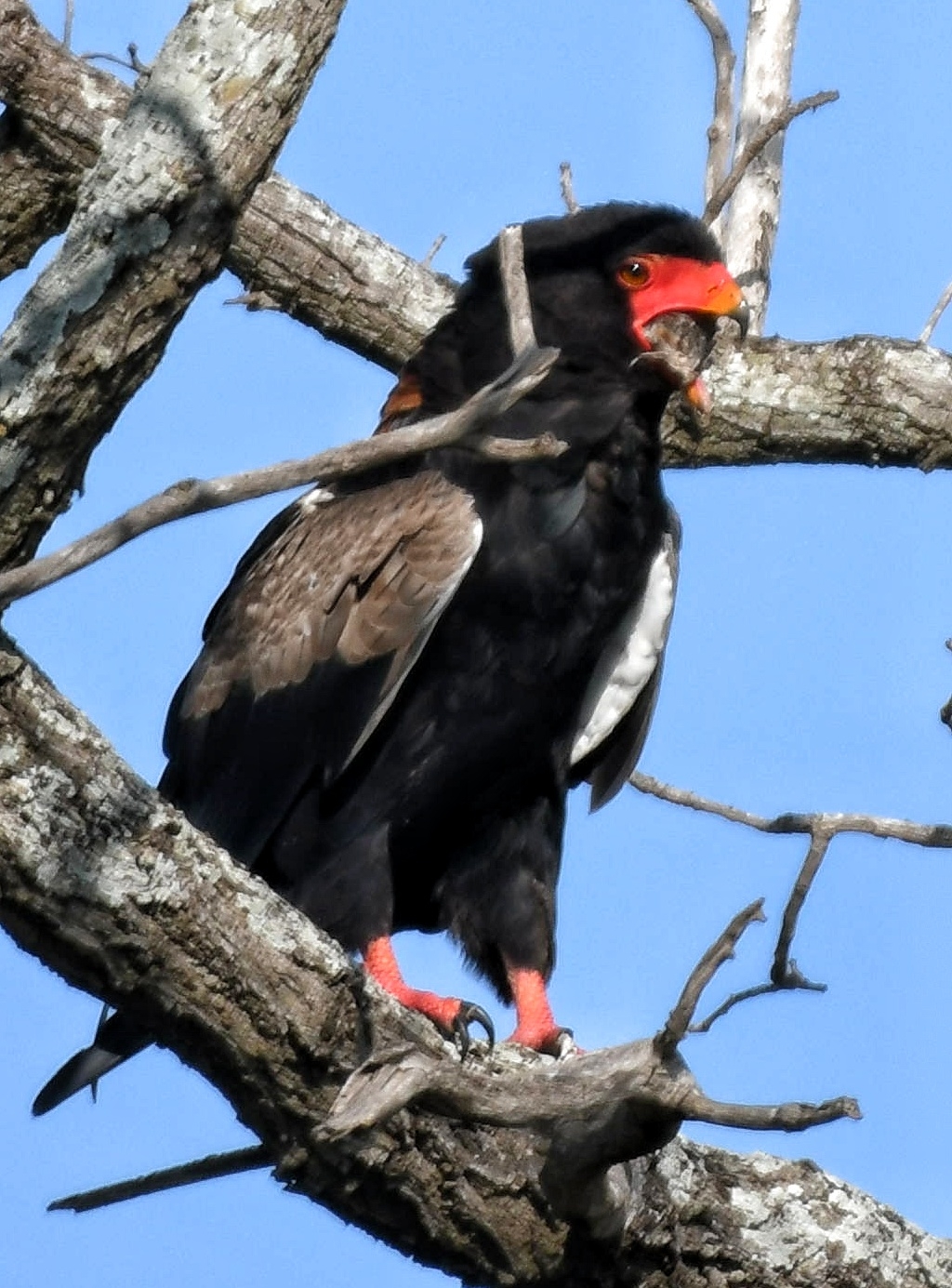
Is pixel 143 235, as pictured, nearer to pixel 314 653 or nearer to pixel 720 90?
pixel 314 653

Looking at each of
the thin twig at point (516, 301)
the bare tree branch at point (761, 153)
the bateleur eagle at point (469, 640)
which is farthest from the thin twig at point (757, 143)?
the thin twig at point (516, 301)

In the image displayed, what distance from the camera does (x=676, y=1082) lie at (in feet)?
9.17

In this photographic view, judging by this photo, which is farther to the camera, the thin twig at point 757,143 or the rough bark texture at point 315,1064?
the thin twig at point 757,143

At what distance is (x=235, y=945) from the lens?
326cm

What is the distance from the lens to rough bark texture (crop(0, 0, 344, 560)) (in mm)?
2965

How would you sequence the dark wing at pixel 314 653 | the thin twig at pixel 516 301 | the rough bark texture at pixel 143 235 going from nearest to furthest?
1. the thin twig at pixel 516 301
2. the rough bark texture at pixel 143 235
3. the dark wing at pixel 314 653

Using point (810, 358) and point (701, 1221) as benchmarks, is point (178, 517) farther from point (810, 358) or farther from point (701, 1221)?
point (810, 358)

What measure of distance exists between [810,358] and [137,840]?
2.96 metres

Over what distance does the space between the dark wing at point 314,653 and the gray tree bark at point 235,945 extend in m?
1.00

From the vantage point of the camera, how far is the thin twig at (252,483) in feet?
8.32

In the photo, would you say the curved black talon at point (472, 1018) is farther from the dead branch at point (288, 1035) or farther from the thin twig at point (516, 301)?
the thin twig at point (516, 301)

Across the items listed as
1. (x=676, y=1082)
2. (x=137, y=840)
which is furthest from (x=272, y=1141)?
(x=676, y=1082)

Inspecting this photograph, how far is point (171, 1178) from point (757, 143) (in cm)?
286

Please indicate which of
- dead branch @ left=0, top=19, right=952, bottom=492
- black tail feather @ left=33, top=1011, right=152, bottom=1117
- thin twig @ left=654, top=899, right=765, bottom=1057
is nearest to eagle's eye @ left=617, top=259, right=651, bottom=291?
dead branch @ left=0, top=19, right=952, bottom=492
